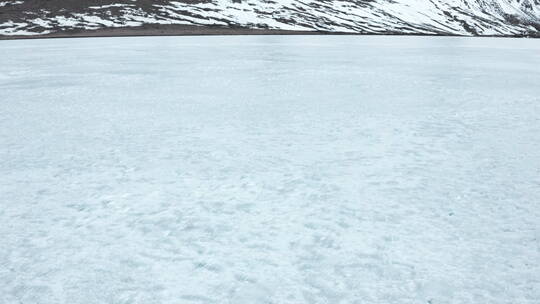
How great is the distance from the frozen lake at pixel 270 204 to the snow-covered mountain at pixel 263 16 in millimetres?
80273

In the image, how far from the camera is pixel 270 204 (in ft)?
13.5

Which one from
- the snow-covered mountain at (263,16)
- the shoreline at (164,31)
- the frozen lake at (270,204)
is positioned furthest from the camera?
the snow-covered mountain at (263,16)

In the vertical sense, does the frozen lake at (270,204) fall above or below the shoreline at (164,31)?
above

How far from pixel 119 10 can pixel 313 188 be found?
96.6 metres

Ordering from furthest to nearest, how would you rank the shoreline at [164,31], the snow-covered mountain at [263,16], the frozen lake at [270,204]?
the snow-covered mountain at [263,16]
the shoreline at [164,31]
the frozen lake at [270,204]

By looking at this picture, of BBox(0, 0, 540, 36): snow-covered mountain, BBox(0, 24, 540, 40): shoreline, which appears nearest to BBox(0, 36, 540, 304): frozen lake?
BBox(0, 24, 540, 40): shoreline

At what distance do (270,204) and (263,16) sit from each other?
3990 inches

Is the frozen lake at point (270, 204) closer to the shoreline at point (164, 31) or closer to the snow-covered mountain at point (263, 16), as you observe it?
the shoreline at point (164, 31)

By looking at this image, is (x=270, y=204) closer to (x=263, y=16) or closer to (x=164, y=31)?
(x=164, y=31)

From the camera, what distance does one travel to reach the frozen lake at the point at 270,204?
111 inches

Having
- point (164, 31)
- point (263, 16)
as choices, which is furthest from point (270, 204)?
point (263, 16)

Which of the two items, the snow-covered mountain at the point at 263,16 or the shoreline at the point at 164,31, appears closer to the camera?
the shoreline at the point at 164,31

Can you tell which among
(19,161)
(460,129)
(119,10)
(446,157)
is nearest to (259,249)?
(446,157)

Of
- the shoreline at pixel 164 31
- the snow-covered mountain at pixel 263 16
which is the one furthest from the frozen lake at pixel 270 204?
the snow-covered mountain at pixel 263 16
